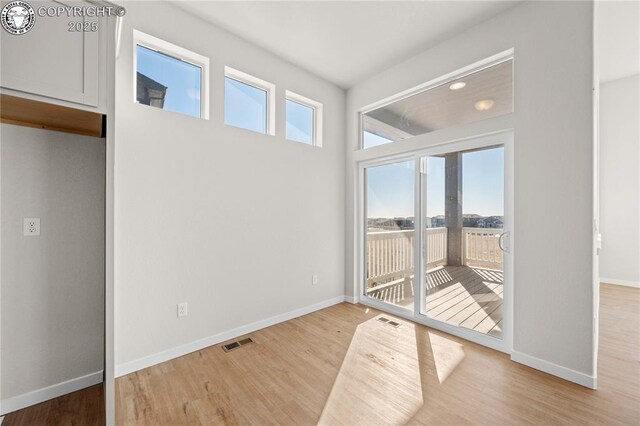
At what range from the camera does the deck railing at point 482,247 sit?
2537mm

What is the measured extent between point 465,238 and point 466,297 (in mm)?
617

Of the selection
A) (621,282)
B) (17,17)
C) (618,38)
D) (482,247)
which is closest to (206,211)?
(17,17)

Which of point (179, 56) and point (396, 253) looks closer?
point (179, 56)

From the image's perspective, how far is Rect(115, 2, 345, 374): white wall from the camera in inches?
83.7

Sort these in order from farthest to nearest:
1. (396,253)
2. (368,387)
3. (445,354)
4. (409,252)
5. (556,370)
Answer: (396,253)
(409,252)
(445,354)
(556,370)
(368,387)

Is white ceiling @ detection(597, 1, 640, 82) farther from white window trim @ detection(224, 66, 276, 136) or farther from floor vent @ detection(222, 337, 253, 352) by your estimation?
floor vent @ detection(222, 337, 253, 352)

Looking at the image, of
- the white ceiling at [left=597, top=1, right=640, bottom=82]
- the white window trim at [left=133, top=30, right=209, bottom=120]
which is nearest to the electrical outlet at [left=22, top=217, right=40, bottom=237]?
the white window trim at [left=133, top=30, right=209, bottom=120]

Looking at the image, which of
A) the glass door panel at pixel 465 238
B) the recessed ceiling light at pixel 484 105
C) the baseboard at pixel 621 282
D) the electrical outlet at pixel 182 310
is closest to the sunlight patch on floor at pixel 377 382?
A: the glass door panel at pixel 465 238

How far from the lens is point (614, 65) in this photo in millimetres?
3871

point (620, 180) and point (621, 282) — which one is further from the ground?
point (620, 180)

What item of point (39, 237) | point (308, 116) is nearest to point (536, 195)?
point (308, 116)

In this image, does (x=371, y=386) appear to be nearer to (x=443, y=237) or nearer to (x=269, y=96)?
(x=443, y=237)

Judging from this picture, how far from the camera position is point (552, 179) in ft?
6.93

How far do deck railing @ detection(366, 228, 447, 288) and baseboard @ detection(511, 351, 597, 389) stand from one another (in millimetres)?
1007
